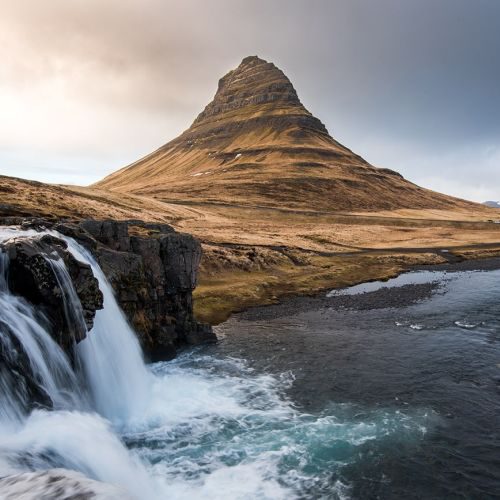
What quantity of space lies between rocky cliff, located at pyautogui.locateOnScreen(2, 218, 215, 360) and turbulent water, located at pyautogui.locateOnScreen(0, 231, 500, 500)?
953 mm

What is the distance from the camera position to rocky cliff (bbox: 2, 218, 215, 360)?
23188mm

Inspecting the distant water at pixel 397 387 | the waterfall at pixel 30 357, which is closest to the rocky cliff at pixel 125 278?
the waterfall at pixel 30 357

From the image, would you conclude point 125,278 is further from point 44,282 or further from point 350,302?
point 350,302

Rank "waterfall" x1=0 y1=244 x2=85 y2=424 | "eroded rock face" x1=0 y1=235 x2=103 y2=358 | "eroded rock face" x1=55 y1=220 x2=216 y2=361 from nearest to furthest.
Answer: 1. "waterfall" x1=0 y1=244 x2=85 y2=424
2. "eroded rock face" x1=0 y1=235 x2=103 y2=358
3. "eroded rock face" x1=55 y1=220 x2=216 y2=361

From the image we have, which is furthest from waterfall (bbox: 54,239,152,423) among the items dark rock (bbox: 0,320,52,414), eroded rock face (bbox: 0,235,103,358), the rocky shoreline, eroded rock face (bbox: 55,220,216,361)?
the rocky shoreline

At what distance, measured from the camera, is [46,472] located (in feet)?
42.9

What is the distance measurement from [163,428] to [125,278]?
15.0 m

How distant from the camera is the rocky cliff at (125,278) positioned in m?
23.2

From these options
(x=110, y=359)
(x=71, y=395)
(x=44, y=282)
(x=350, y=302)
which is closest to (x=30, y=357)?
(x=71, y=395)

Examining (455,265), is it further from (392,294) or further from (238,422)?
(238,422)

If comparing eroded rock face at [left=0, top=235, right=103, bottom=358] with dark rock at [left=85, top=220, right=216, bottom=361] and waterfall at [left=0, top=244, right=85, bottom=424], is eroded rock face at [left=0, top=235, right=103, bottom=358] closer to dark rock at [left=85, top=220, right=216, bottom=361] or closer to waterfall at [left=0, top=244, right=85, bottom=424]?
waterfall at [left=0, top=244, right=85, bottom=424]

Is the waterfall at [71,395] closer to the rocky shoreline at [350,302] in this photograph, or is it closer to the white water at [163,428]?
the white water at [163,428]

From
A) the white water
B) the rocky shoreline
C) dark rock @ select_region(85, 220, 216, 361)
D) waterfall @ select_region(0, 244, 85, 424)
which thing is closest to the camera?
the white water

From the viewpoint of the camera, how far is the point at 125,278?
3616 centimetres
